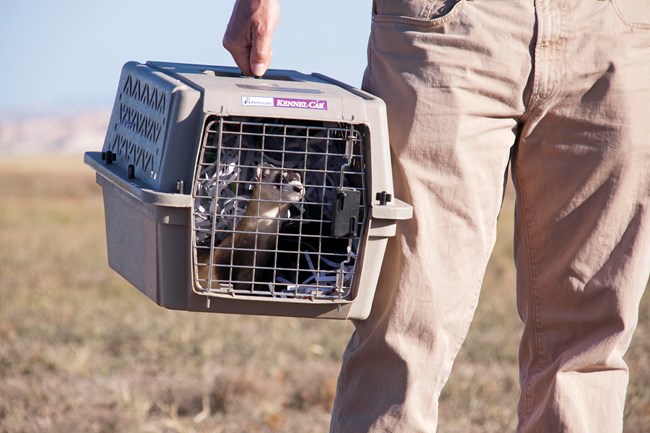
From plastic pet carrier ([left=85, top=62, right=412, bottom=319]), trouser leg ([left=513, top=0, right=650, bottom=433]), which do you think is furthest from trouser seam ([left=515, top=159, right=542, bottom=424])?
plastic pet carrier ([left=85, top=62, right=412, bottom=319])

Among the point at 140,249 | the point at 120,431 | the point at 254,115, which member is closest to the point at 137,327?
the point at 120,431

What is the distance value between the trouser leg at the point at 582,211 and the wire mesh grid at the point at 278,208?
37 centimetres

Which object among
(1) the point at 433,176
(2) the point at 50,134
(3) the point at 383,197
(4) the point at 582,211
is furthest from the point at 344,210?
(2) the point at 50,134

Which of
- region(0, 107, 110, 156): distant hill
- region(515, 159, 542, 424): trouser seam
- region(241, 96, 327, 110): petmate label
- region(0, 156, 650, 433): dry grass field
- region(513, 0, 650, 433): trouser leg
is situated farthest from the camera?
region(0, 107, 110, 156): distant hill

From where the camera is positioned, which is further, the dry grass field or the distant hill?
the distant hill

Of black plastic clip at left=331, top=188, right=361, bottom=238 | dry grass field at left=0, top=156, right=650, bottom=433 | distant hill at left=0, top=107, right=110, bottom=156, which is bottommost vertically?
distant hill at left=0, top=107, right=110, bottom=156

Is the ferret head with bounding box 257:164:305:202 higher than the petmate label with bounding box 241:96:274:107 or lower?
lower

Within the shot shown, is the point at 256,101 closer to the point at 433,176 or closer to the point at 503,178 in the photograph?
the point at 433,176

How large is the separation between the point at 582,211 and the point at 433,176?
314 mm

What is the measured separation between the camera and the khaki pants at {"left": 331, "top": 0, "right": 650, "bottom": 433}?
179cm

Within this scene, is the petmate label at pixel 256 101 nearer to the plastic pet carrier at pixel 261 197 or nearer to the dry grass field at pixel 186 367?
the plastic pet carrier at pixel 261 197

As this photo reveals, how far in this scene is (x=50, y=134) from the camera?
→ 66375 millimetres

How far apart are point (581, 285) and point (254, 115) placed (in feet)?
2.35

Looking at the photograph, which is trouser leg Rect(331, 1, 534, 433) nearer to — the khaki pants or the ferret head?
the khaki pants
